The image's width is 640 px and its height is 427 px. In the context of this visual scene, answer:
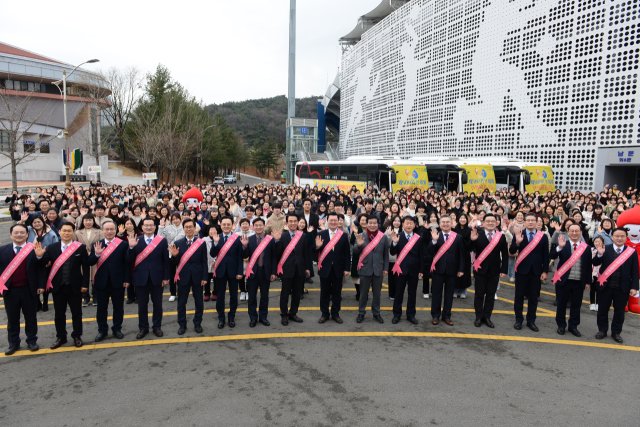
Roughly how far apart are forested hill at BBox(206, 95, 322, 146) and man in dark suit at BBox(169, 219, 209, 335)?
90.8 metres

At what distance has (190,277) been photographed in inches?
229

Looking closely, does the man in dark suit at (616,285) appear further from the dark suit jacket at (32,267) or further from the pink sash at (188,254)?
the dark suit jacket at (32,267)

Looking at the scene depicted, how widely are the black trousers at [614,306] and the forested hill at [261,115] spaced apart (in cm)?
9211

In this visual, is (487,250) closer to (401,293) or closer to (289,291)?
(401,293)

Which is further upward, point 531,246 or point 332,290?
point 531,246

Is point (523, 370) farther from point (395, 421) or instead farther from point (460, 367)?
point (395, 421)

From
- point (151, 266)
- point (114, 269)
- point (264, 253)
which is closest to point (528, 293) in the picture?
point (264, 253)

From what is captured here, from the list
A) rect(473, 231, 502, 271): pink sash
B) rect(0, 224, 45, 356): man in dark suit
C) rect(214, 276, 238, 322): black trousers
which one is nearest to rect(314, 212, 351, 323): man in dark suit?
rect(214, 276, 238, 322): black trousers

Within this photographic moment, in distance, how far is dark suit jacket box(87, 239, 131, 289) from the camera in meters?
5.39

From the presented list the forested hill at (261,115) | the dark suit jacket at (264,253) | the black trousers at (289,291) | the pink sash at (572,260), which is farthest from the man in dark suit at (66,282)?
the forested hill at (261,115)

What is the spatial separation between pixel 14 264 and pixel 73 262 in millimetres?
638

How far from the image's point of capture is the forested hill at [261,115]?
347 feet

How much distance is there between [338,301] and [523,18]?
84.8ft

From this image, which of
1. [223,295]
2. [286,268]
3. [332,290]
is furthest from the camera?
[332,290]
